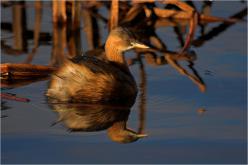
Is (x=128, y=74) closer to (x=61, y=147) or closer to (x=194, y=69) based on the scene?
(x=194, y=69)

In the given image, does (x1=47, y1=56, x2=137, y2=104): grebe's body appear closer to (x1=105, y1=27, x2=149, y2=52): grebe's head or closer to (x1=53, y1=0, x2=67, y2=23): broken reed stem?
(x1=105, y1=27, x2=149, y2=52): grebe's head

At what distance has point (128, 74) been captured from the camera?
7668 millimetres

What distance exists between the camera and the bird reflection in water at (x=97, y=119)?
6305mm

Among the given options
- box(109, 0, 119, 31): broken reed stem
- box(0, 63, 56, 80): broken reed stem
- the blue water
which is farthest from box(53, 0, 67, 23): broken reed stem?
box(0, 63, 56, 80): broken reed stem

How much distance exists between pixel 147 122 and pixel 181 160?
37.3 inches

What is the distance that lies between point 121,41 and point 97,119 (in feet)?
5.02

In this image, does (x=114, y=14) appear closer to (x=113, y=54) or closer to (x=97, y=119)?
(x=113, y=54)

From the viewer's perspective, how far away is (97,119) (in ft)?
22.0

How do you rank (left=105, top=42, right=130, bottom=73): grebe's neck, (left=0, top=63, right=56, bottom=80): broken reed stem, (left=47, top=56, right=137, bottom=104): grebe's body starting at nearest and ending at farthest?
1. (left=47, top=56, right=137, bottom=104): grebe's body
2. (left=0, top=63, right=56, bottom=80): broken reed stem
3. (left=105, top=42, right=130, bottom=73): grebe's neck

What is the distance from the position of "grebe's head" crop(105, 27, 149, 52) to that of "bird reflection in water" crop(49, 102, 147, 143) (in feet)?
3.40

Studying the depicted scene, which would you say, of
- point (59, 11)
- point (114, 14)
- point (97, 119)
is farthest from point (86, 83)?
point (59, 11)

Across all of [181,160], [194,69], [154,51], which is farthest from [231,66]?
[181,160]

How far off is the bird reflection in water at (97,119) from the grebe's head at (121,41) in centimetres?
104

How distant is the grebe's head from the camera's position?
797cm
